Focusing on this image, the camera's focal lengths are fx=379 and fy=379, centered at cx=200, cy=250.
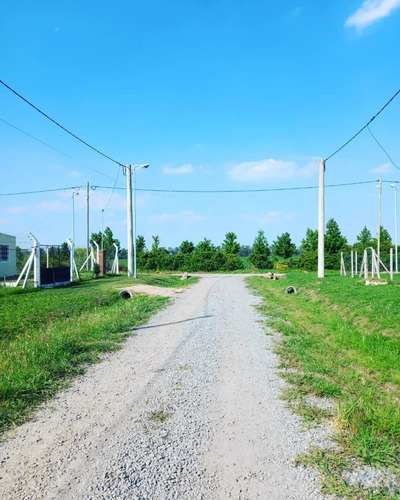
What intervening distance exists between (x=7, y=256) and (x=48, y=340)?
23817 mm

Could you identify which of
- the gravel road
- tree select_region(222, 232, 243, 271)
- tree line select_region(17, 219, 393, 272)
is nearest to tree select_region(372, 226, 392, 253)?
tree line select_region(17, 219, 393, 272)

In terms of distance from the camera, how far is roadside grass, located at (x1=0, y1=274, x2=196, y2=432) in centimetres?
462

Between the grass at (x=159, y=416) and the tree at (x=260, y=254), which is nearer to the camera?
the grass at (x=159, y=416)

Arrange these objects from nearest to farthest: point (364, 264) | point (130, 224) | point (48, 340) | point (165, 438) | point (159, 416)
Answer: point (165, 438) < point (159, 416) < point (48, 340) < point (364, 264) < point (130, 224)

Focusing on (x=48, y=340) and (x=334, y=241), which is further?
(x=334, y=241)

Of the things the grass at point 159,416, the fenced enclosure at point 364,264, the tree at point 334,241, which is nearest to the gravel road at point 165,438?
the grass at point 159,416

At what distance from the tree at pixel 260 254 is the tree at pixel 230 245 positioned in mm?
3125

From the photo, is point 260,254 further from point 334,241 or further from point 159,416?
point 159,416

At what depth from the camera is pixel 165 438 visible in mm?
3512

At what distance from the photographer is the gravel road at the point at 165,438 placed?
2.80m

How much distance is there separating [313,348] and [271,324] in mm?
2218

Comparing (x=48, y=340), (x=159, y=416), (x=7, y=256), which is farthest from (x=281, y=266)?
(x=159, y=416)

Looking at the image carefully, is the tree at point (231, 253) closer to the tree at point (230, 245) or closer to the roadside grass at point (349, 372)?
the tree at point (230, 245)

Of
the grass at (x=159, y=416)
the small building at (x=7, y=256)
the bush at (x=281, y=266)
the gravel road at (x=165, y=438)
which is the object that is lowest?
the gravel road at (x=165, y=438)
